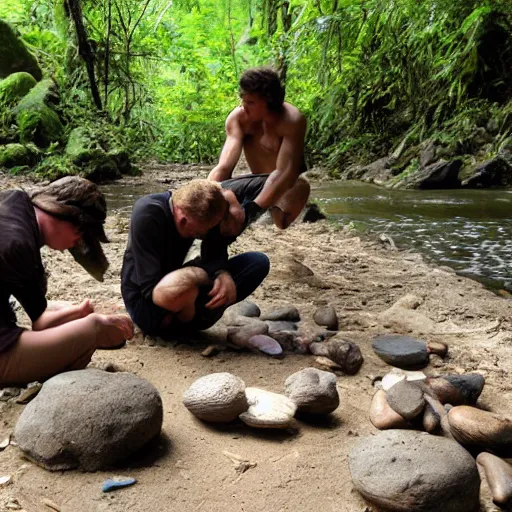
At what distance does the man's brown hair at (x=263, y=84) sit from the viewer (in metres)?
3.84

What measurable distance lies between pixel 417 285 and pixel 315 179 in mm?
7345

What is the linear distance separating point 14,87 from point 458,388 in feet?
36.1

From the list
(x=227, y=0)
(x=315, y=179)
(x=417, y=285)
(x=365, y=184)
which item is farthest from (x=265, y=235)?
(x=227, y=0)

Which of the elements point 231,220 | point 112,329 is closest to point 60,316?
point 112,329

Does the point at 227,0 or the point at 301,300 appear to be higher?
the point at 227,0

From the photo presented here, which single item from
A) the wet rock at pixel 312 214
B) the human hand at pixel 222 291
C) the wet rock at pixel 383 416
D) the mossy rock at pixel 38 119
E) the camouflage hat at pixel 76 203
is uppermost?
the camouflage hat at pixel 76 203

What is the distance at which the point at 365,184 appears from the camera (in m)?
10.1

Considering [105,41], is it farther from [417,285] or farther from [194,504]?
[194,504]

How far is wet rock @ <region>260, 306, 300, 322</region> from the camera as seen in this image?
3.25 meters

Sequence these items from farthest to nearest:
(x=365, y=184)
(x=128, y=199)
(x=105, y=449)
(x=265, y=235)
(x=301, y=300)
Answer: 1. (x=365, y=184)
2. (x=128, y=199)
3. (x=265, y=235)
4. (x=301, y=300)
5. (x=105, y=449)

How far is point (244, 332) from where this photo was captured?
9.45 feet

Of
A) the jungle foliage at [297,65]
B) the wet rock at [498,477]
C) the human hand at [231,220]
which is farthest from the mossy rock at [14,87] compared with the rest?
the wet rock at [498,477]

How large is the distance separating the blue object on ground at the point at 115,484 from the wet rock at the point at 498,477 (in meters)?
1.06

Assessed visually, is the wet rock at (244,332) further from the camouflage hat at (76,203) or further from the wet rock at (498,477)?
the wet rock at (498,477)
